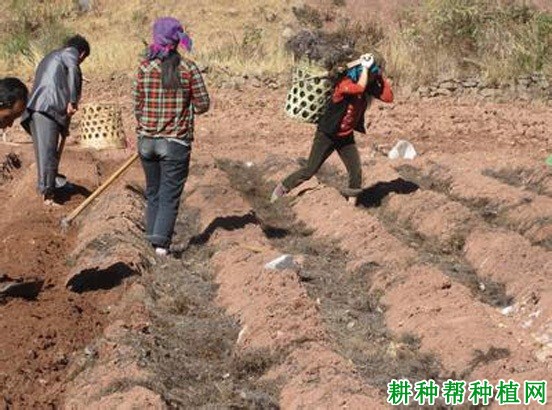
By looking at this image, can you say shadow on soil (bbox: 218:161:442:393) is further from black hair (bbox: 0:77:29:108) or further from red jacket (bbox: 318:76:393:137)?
black hair (bbox: 0:77:29:108)

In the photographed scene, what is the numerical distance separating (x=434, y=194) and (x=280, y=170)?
2295 millimetres

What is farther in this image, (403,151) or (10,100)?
(403,151)

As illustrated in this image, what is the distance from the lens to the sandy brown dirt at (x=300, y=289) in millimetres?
4609

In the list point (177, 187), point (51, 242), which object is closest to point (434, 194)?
point (177, 187)

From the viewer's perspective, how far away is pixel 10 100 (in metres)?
4.54

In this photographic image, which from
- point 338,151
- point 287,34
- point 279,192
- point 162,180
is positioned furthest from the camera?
point 287,34

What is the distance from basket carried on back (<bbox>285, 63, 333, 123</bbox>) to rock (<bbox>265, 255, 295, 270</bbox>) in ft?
9.45

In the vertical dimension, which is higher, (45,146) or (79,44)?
(79,44)

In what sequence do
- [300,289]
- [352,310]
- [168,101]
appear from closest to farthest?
[300,289] → [352,310] → [168,101]

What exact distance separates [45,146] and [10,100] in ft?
12.9

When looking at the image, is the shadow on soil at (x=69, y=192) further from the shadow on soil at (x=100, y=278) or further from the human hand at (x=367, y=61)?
the human hand at (x=367, y=61)

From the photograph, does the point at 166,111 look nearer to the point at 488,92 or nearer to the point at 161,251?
the point at 161,251

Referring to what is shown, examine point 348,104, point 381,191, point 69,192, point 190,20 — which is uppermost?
point 348,104

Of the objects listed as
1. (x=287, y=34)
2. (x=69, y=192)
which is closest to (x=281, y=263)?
(x=69, y=192)
